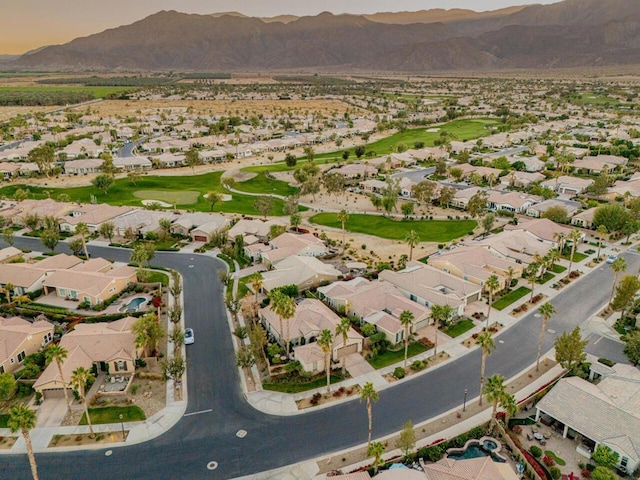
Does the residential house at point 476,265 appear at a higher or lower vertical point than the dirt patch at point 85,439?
higher

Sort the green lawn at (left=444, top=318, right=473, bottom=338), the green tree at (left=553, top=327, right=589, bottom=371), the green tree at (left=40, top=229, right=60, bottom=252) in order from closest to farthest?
1. the green tree at (left=553, top=327, right=589, bottom=371)
2. the green lawn at (left=444, top=318, right=473, bottom=338)
3. the green tree at (left=40, top=229, right=60, bottom=252)

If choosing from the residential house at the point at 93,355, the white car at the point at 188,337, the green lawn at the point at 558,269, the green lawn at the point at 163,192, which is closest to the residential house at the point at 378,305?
the white car at the point at 188,337

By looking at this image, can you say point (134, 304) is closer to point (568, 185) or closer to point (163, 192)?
point (163, 192)

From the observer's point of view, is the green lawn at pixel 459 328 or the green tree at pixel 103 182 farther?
the green tree at pixel 103 182

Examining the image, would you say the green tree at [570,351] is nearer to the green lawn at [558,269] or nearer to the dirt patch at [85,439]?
the green lawn at [558,269]

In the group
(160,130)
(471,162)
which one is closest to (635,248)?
(471,162)

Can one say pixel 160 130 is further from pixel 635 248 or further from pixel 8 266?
pixel 635 248

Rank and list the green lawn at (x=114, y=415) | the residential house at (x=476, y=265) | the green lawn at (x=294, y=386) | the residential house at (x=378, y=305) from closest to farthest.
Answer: the green lawn at (x=114, y=415) → the green lawn at (x=294, y=386) → the residential house at (x=378, y=305) → the residential house at (x=476, y=265)

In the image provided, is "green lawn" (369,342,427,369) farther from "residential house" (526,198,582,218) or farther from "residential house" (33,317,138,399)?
"residential house" (526,198,582,218)

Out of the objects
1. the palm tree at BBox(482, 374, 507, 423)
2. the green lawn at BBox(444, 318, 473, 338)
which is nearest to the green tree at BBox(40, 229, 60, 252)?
the green lawn at BBox(444, 318, 473, 338)
